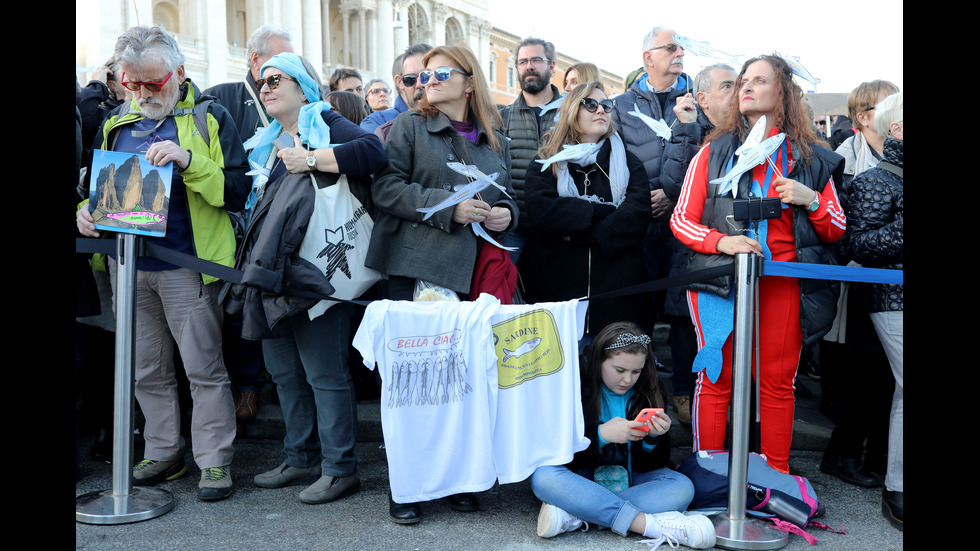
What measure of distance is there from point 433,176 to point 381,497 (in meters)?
1.57

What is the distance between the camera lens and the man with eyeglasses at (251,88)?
4.92 m

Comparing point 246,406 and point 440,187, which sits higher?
point 440,187

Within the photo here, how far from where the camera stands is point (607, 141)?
4.28 metres

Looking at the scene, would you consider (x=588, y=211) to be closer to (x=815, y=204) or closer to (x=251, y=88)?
(x=815, y=204)

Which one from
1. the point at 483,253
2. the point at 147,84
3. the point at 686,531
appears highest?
the point at 147,84

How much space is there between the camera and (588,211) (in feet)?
13.3

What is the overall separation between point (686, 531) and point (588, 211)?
165 cm

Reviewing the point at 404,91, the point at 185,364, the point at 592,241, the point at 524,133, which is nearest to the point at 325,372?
the point at 185,364

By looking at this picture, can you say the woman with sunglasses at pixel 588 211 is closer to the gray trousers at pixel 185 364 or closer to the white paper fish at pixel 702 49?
the white paper fish at pixel 702 49

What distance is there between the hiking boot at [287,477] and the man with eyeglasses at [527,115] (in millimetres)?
1590

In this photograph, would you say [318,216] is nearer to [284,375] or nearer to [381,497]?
[284,375]

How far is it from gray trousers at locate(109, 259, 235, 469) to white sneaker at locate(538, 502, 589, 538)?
1.64 metres

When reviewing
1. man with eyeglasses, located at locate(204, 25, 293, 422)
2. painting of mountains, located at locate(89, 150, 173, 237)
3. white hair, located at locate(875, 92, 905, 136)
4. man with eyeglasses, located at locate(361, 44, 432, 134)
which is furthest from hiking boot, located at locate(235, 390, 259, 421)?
white hair, located at locate(875, 92, 905, 136)
